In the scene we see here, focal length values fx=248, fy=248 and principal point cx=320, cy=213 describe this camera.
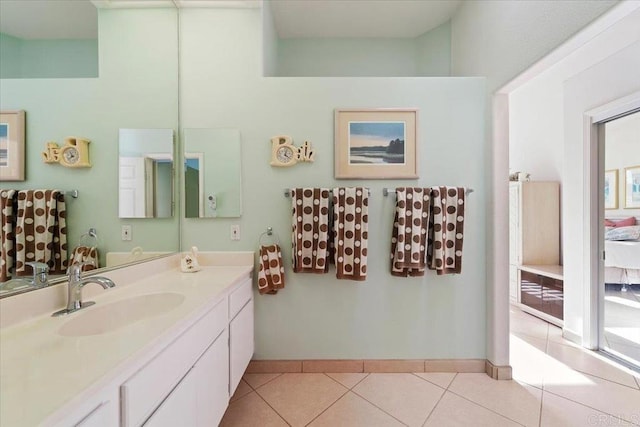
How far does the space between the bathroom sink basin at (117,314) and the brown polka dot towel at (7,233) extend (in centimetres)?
28

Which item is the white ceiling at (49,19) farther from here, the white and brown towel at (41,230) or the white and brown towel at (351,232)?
the white and brown towel at (351,232)

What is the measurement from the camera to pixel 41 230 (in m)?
1.03

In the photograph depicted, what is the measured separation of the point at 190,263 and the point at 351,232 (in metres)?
1.14

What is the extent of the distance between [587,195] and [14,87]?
377cm

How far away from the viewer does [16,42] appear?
3.10 ft

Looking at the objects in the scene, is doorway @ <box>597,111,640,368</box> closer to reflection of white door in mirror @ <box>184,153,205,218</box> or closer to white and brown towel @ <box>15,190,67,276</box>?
reflection of white door in mirror @ <box>184,153,205,218</box>

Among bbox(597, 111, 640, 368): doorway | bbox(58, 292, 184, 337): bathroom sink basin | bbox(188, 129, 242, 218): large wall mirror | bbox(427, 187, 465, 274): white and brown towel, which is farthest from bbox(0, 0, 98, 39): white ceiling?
bbox(597, 111, 640, 368): doorway

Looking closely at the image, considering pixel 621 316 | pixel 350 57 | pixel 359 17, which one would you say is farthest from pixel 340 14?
pixel 621 316

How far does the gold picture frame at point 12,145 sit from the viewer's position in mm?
909

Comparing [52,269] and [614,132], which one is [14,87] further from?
[614,132]

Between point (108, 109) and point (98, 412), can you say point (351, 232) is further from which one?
point (108, 109)

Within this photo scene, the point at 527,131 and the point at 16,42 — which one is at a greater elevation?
the point at 527,131

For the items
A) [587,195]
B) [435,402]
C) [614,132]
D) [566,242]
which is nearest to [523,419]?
[435,402]

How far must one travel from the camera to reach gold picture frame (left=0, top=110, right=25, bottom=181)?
909mm
